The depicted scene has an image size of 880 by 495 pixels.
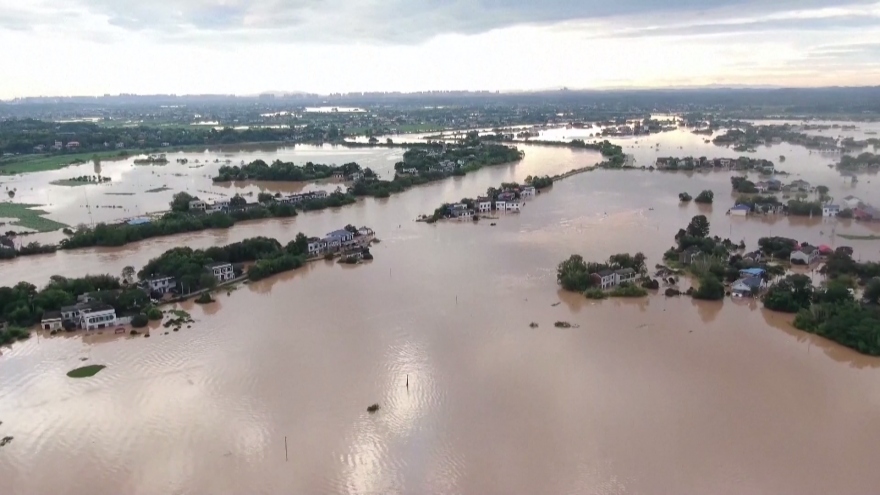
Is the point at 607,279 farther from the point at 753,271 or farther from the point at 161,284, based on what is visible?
the point at 161,284

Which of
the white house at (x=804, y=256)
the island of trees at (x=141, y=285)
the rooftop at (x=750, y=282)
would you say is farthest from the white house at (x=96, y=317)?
the white house at (x=804, y=256)

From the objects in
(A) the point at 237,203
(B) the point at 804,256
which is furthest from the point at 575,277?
(A) the point at 237,203

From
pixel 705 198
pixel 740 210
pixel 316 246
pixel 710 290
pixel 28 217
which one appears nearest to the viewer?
pixel 710 290

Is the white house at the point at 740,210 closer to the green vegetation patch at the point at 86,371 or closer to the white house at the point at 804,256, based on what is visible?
the white house at the point at 804,256

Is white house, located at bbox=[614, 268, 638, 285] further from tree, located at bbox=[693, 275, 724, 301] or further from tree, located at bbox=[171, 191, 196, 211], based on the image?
tree, located at bbox=[171, 191, 196, 211]

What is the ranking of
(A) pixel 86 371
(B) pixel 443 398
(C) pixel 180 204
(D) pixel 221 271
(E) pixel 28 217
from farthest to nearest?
(C) pixel 180 204
(E) pixel 28 217
(D) pixel 221 271
(A) pixel 86 371
(B) pixel 443 398

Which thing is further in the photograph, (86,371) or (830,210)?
(830,210)

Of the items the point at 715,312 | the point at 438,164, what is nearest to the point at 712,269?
the point at 715,312

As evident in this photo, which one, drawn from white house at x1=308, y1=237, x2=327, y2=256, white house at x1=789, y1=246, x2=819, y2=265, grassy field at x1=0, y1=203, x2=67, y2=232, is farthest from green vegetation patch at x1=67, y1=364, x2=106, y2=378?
white house at x1=789, y1=246, x2=819, y2=265
